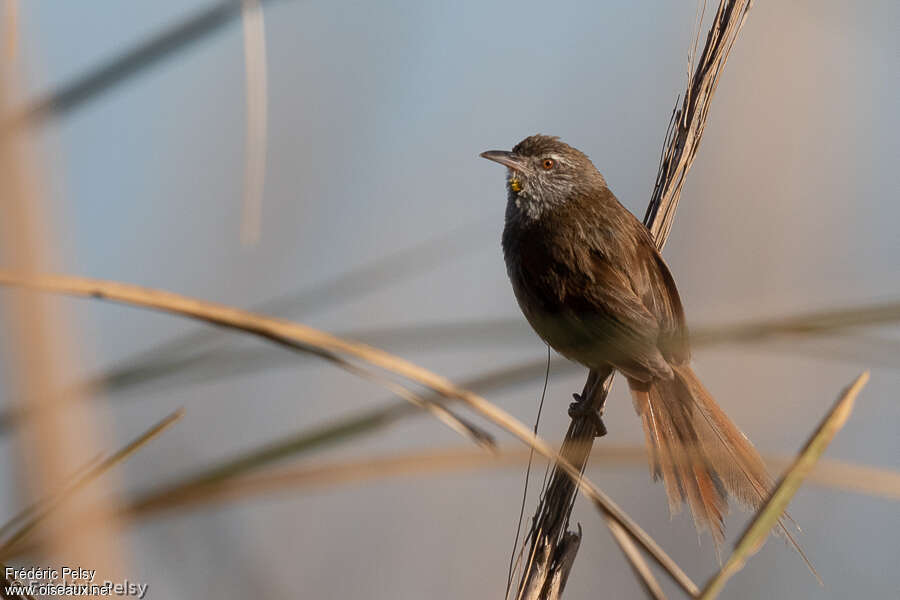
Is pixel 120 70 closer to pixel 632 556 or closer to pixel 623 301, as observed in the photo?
pixel 632 556

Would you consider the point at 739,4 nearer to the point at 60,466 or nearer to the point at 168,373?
the point at 168,373

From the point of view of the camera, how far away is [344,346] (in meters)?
0.99

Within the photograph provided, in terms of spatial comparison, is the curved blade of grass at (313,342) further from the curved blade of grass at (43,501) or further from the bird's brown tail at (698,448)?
the bird's brown tail at (698,448)

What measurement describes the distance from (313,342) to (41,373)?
277 mm

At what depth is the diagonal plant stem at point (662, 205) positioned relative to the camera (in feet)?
6.24

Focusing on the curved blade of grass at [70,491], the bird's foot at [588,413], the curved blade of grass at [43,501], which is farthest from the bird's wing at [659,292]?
the curved blade of grass at [43,501]

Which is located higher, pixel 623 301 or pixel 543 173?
pixel 543 173

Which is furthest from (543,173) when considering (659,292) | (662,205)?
(662,205)

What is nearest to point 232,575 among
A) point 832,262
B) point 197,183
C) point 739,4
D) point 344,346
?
point 344,346

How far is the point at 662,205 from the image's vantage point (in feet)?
9.73

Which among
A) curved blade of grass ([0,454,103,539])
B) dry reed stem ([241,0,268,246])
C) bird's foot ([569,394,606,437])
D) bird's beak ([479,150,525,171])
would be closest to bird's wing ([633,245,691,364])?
bird's foot ([569,394,606,437])

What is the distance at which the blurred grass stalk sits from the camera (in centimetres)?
81

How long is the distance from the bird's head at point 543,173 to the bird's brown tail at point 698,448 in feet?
3.50

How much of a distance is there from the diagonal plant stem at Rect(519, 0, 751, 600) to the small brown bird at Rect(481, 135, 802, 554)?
0.18 meters
